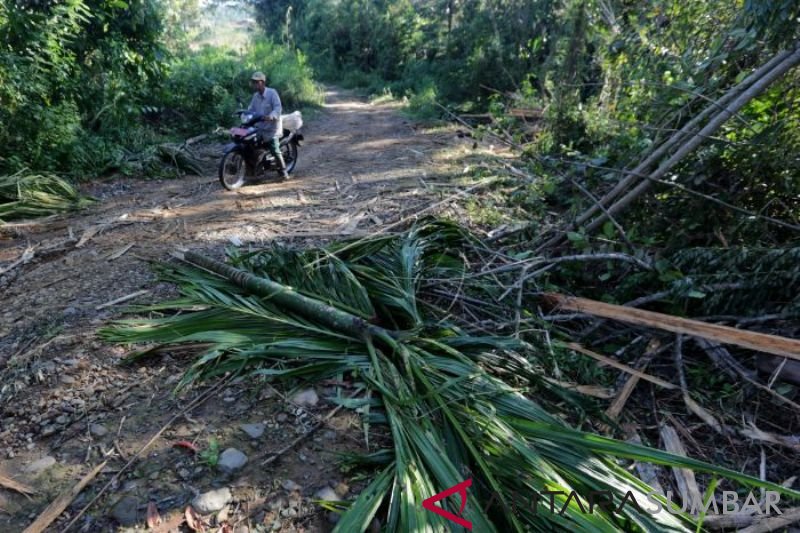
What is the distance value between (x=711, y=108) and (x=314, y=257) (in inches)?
116

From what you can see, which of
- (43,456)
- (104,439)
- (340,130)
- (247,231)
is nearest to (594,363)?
(104,439)

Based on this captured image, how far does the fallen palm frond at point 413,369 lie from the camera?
1559 millimetres

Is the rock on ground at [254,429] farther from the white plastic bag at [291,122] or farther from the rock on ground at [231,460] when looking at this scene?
the white plastic bag at [291,122]

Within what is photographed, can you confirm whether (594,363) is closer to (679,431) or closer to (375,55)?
(679,431)

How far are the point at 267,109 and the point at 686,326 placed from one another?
5.68 meters

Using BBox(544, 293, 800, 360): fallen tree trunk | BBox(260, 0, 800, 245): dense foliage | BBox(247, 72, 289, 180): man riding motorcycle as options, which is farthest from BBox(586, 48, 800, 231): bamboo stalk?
BBox(247, 72, 289, 180): man riding motorcycle

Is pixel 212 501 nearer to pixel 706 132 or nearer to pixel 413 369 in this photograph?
pixel 413 369

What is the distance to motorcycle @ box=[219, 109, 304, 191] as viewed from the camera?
19.9ft

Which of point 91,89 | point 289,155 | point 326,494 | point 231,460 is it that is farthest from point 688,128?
point 91,89

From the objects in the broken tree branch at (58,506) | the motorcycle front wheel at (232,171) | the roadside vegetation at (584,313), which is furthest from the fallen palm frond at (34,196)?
the broken tree branch at (58,506)

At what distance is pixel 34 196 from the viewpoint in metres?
5.09

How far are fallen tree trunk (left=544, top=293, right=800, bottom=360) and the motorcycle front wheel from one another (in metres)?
4.76

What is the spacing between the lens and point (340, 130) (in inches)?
439

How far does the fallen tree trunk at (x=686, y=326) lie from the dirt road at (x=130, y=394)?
1.69 m
